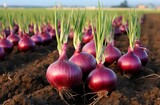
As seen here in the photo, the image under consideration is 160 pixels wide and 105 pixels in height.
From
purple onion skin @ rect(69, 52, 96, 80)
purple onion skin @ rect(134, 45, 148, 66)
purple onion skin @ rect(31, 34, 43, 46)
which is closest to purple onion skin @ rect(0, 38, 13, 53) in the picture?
purple onion skin @ rect(31, 34, 43, 46)

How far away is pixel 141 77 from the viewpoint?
17.1 ft

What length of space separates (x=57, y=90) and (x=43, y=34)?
5.57m

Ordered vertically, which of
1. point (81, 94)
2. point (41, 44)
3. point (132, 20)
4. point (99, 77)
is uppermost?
point (132, 20)

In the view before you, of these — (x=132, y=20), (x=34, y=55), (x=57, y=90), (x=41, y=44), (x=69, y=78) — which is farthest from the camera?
(x=41, y=44)

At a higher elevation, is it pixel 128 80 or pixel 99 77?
pixel 99 77

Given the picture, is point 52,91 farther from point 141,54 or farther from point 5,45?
point 5,45

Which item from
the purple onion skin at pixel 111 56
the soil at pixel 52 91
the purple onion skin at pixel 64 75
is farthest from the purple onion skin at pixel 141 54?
the purple onion skin at pixel 64 75

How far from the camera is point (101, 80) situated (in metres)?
3.93

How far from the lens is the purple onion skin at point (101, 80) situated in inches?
155

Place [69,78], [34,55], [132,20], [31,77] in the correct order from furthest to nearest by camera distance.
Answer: [34,55]
[132,20]
[31,77]
[69,78]

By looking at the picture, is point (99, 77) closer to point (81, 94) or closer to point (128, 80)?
point (81, 94)

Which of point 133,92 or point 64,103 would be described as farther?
point 133,92

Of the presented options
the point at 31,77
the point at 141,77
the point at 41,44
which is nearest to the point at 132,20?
the point at 141,77

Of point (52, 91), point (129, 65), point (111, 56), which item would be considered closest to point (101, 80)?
point (52, 91)
